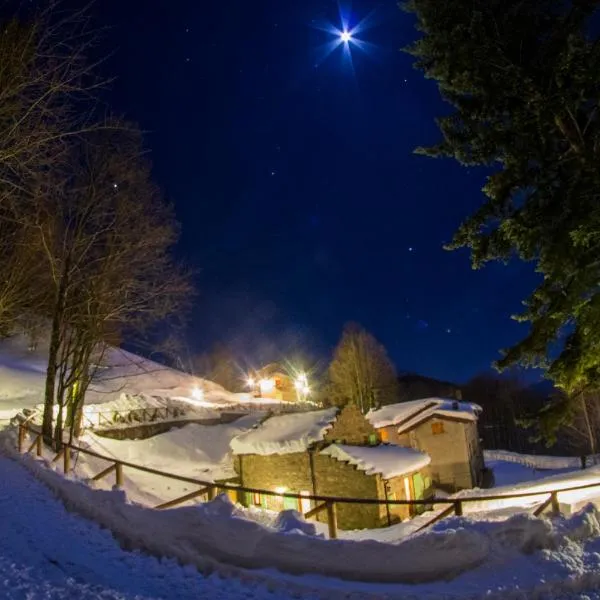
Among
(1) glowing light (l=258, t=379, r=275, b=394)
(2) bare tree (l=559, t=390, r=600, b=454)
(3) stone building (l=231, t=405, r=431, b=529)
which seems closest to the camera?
(3) stone building (l=231, t=405, r=431, b=529)

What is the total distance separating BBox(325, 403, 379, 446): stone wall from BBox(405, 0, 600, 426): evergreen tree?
52.1ft

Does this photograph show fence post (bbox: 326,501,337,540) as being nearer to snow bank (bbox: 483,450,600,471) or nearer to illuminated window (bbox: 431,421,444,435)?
illuminated window (bbox: 431,421,444,435)

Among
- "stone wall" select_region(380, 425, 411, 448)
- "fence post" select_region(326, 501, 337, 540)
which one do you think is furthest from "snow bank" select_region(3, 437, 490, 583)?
"stone wall" select_region(380, 425, 411, 448)

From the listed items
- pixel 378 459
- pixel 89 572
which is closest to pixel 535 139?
pixel 89 572

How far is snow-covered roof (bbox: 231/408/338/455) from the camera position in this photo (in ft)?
80.1

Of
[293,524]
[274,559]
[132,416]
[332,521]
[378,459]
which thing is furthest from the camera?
[132,416]

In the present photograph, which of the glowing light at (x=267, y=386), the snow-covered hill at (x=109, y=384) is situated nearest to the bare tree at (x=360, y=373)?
the glowing light at (x=267, y=386)

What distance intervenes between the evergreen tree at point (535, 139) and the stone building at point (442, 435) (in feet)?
81.3

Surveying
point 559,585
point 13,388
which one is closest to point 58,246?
point 559,585

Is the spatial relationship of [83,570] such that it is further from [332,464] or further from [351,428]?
[351,428]

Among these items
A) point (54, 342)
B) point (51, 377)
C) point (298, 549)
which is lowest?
point (298, 549)

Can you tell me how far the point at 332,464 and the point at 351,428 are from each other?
2.59 m

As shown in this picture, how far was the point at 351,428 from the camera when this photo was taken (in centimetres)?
2572

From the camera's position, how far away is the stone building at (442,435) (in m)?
34.9
